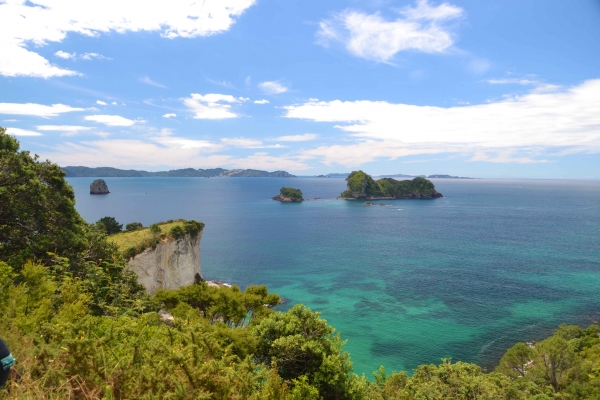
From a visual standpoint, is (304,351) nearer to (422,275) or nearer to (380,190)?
(422,275)

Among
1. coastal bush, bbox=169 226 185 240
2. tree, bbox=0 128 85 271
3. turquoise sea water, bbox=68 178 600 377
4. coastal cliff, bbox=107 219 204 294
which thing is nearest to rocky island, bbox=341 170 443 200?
turquoise sea water, bbox=68 178 600 377

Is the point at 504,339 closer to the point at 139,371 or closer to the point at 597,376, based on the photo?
the point at 597,376

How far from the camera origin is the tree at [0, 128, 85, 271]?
19.5 m

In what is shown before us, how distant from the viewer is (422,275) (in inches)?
2286

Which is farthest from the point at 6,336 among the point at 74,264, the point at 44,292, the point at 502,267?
Answer: the point at 502,267

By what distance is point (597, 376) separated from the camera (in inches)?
946

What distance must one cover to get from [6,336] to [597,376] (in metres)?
35.3

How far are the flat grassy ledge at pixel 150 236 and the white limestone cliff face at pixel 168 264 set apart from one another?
0.64 metres

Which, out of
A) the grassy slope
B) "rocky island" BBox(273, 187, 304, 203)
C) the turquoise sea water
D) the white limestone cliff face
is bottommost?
the turquoise sea water

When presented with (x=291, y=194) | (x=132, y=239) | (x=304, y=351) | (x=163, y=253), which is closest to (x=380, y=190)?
(x=291, y=194)

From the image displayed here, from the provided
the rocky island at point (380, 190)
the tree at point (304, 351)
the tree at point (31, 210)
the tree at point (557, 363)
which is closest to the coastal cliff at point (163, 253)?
the tree at point (31, 210)

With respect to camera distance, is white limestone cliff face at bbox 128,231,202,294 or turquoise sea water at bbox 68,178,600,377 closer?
turquoise sea water at bbox 68,178,600,377

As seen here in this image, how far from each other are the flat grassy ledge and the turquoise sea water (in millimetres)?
12447

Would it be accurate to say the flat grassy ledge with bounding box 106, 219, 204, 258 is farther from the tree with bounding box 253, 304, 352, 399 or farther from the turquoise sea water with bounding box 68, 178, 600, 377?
the tree with bounding box 253, 304, 352, 399
